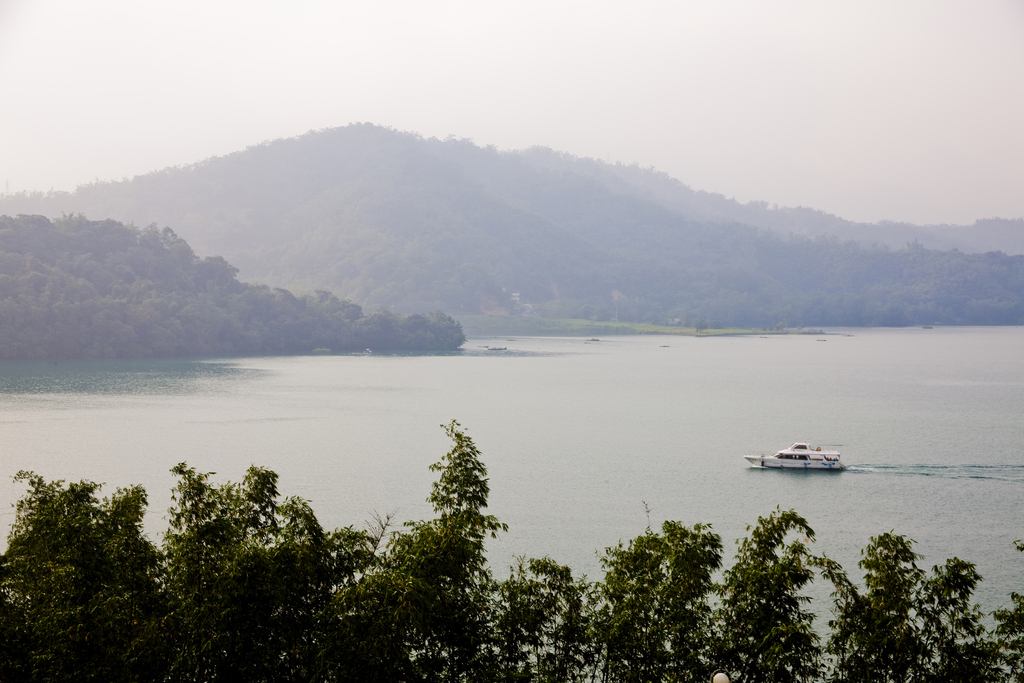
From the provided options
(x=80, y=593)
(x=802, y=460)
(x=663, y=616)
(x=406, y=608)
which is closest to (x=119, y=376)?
(x=802, y=460)

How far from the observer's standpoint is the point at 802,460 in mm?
31797

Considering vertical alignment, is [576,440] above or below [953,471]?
above

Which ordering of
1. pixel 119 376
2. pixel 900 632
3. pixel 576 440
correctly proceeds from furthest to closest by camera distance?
pixel 119 376
pixel 576 440
pixel 900 632

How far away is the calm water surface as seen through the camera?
24.4 metres

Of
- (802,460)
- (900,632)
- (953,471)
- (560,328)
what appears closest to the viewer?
(900,632)

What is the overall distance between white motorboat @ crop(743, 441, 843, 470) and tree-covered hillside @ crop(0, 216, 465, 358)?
62681 mm

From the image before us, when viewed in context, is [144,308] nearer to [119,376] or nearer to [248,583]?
[119,376]

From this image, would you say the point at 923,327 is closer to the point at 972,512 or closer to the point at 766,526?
the point at 972,512

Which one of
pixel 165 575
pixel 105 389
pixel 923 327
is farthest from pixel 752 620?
pixel 923 327

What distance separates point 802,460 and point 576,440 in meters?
10.2

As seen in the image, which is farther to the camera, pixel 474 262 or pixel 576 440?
pixel 474 262

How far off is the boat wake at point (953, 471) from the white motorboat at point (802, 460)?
28.7 inches

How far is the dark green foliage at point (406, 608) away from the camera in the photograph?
28.7ft

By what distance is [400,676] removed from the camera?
9000 mm
